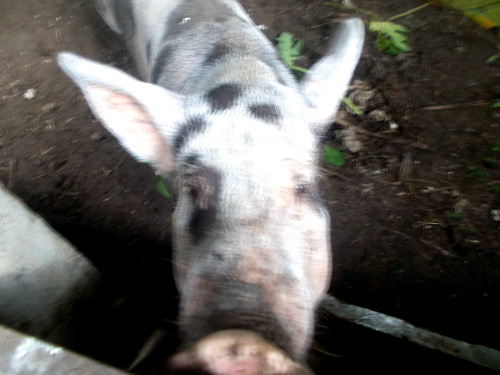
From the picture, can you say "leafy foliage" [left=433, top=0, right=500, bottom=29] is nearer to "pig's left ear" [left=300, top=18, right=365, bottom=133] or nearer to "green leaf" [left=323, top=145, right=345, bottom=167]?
"pig's left ear" [left=300, top=18, right=365, bottom=133]

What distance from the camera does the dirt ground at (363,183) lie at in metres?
2.05

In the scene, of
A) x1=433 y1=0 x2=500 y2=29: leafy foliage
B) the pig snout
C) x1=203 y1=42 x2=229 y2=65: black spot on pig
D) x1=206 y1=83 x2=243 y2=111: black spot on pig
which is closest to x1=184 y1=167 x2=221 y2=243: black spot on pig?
x1=206 y1=83 x2=243 y2=111: black spot on pig

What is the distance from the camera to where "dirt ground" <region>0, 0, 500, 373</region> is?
205 centimetres

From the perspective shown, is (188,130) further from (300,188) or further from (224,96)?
(300,188)

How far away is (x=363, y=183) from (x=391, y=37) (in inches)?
51.9

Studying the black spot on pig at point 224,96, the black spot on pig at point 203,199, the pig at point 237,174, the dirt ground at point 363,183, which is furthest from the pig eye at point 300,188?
the dirt ground at point 363,183

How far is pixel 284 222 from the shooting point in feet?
4.94

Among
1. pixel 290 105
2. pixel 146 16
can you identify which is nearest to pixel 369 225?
pixel 290 105

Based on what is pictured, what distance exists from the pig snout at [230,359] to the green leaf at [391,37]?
2.93 metres

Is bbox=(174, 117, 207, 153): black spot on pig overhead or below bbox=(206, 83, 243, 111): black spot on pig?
below

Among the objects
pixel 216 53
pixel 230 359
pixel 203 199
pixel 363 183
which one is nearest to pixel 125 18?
pixel 216 53

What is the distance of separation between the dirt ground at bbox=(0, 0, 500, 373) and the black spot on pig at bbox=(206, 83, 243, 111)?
0.90 m

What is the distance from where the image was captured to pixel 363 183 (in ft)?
9.50

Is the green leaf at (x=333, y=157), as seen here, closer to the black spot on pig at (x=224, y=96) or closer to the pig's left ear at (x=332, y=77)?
the pig's left ear at (x=332, y=77)
